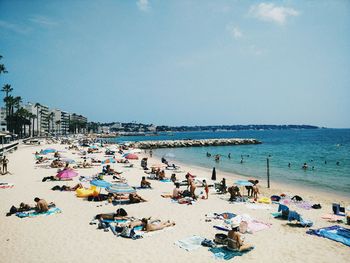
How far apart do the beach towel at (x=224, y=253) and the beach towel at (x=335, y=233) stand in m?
3.41

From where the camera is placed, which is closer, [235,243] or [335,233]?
[235,243]

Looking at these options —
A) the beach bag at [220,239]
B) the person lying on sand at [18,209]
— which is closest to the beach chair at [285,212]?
the beach bag at [220,239]

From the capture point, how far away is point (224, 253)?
8.61m

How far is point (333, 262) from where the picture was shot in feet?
26.6

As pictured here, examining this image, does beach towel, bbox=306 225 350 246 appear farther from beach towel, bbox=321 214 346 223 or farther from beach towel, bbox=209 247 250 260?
beach towel, bbox=209 247 250 260

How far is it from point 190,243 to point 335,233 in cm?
526

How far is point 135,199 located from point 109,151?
27862mm

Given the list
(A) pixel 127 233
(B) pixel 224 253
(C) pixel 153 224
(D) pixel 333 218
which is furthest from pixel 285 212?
(A) pixel 127 233

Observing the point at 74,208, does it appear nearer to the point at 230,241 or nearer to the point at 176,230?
the point at 176,230

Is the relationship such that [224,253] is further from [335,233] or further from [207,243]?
[335,233]

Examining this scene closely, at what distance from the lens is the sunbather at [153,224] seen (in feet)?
33.7

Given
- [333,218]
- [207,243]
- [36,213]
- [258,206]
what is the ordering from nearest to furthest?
[207,243] → [36,213] → [333,218] → [258,206]

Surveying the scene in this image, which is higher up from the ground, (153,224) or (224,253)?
(153,224)

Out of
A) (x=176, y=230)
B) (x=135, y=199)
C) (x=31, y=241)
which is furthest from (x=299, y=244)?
(x=31, y=241)
